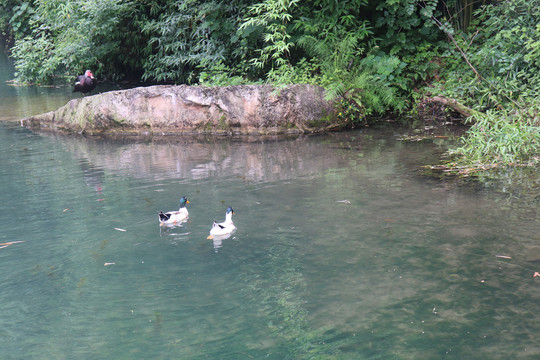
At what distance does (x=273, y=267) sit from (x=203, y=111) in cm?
696

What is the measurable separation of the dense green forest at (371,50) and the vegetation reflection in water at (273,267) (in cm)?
238

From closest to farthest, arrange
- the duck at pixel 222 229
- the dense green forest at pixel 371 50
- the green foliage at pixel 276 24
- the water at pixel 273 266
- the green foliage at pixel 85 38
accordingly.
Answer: the water at pixel 273 266 < the duck at pixel 222 229 < the dense green forest at pixel 371 50 < the green foliage at pixel 276 24 < the green foliage at pixel 85 38

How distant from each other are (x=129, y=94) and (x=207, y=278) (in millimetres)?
7860

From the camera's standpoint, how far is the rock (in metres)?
11.1

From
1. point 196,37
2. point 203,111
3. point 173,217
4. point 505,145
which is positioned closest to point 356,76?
point 203,111

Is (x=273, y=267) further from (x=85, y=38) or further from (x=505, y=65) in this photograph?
(x=85, y=38)

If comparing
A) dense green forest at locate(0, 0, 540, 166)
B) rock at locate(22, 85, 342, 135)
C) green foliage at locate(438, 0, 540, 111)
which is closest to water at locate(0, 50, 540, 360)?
dense green forest at locate(0, 0, 540, 166)

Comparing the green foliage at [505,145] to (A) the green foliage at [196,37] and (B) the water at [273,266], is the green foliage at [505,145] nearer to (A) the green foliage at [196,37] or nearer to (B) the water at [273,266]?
(B) the water at [273,266]

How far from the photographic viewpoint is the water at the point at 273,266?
4027 millimetres

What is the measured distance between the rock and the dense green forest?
419 millimetres

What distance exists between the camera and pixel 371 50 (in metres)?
12.0

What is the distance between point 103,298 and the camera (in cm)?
470

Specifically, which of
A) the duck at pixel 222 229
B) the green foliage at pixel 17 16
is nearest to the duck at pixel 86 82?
the green foliage at pixel 17 16

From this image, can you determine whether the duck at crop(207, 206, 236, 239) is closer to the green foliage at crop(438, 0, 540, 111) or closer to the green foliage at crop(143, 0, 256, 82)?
the green foliage at crop(438, 0, 540, 111)
